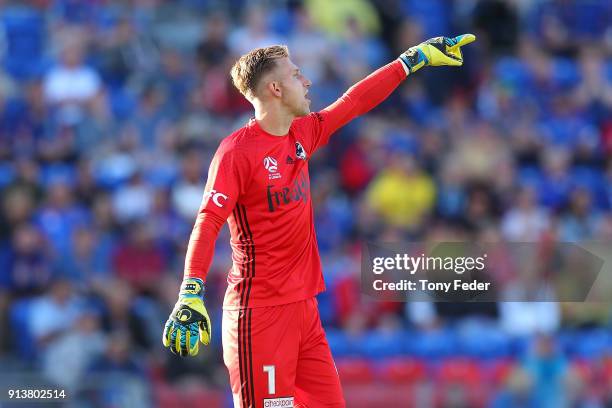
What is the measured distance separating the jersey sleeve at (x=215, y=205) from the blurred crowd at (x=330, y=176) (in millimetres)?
3902

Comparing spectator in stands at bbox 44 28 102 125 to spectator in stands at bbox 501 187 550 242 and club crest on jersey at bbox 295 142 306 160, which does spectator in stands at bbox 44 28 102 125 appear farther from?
club crest on jersey at bbox 295 142 306 160

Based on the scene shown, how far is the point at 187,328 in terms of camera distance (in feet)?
17.6

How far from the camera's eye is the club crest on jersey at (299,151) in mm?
6148

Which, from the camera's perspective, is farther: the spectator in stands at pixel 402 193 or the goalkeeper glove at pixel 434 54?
the spectator in stands at pixel 402 193

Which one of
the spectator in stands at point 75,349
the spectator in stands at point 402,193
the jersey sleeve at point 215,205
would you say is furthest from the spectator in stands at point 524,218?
the jersey sleeve at point 215,205

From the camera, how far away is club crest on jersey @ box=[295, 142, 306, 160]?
20.2 feet

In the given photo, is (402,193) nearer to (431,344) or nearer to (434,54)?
(431,344)

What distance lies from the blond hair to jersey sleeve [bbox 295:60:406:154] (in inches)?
14.7

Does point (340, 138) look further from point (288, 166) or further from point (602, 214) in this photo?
point (288, 166)

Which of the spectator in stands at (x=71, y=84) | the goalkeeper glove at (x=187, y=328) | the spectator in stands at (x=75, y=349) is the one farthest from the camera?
the spectator in stands at (x=71, y=84)

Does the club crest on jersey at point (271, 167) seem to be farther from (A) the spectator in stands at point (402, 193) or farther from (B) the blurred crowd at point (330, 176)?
(A) the spectator in stands at point (402, 193)

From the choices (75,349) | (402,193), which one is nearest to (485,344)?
(402,193)

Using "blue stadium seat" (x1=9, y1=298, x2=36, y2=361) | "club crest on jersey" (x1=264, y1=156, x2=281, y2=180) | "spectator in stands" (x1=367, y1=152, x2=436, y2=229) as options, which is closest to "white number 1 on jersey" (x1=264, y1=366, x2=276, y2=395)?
"club crest on jersey" (x1=264, y1=156, x2=281, y2=180)

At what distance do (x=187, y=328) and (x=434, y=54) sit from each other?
2.23 metres
